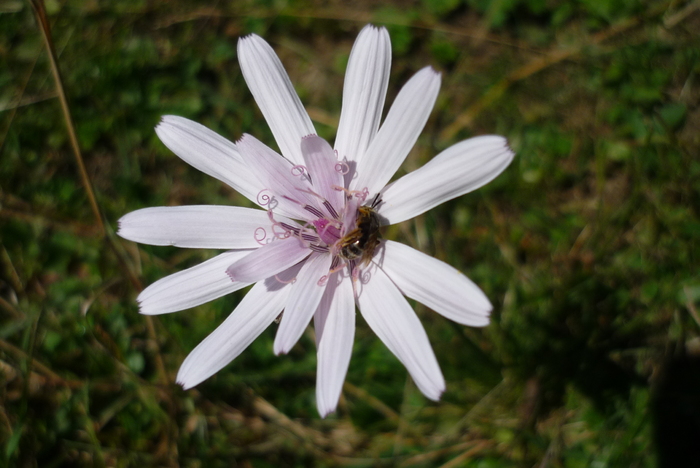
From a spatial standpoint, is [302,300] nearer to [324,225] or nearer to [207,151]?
[324,225]

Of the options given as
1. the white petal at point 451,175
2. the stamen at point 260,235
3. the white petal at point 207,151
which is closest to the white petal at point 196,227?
the stamen at point 260,235

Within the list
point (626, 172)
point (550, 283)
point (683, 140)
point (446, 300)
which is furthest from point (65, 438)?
point (683, 140)

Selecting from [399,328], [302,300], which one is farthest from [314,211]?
[399,328]

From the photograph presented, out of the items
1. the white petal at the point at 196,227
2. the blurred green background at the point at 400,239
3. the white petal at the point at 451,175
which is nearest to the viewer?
the white petal at the point at 451,175

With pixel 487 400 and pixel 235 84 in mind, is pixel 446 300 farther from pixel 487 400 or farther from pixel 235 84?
pixel 235 84

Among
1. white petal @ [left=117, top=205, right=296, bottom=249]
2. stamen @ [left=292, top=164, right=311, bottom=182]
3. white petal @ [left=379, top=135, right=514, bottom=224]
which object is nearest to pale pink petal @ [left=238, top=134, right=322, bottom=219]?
stamen @ [left=292, top=164, right=311, bottom=182]

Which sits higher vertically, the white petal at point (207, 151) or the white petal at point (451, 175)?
the white petal at point (207, 151)

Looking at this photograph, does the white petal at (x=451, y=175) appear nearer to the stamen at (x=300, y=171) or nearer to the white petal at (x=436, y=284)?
the white petal at (x=436, y=284)
